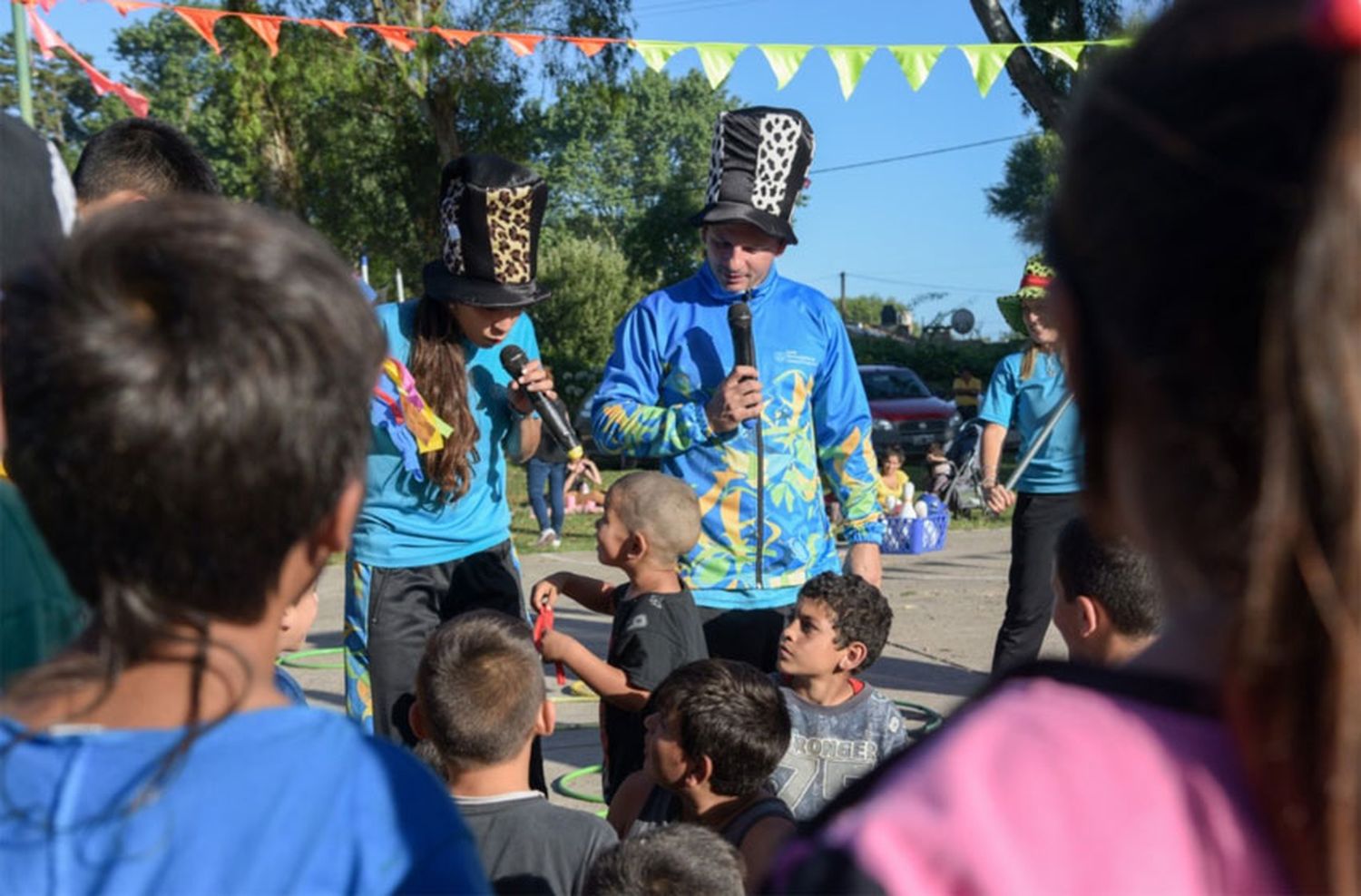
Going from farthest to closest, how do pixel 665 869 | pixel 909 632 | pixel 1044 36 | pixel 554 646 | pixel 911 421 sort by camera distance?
pixel 911 421, pixel 1044 36, pixel 909 632, pixel 554 646, pixel 665 869

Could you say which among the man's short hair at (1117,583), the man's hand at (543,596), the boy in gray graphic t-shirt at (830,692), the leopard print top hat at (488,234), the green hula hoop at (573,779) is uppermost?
the leopard print top hat at (488,234)

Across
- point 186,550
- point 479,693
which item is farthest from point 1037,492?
point 186,550

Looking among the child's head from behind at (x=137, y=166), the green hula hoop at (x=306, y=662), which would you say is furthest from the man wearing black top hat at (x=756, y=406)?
the green hula hoop at (x=306, y=662)

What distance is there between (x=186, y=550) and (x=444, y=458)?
309cm

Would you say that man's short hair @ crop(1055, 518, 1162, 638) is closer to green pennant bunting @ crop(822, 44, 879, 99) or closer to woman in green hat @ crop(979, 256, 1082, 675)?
woman in green hat @ crop(979, 256, 1082, 675)

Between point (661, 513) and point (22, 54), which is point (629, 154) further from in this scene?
point (661, 513)

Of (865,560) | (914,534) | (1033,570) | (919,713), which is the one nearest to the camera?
(865,560)

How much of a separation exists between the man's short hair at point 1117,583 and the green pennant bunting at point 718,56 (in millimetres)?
6187

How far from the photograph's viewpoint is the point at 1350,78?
90 cm

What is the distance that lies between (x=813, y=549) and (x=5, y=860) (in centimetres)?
348

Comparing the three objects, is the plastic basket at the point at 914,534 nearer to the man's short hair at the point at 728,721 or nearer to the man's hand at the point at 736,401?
the man's hand at the point at 736,401

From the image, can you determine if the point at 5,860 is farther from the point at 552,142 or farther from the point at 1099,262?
the point at 552,142

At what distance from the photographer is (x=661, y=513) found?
167 inches

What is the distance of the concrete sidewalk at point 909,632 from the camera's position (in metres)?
7.05
